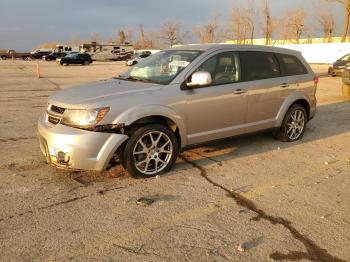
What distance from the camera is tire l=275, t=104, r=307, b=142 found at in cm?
655

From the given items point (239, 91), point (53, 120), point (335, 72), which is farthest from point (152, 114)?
point (335, 72)

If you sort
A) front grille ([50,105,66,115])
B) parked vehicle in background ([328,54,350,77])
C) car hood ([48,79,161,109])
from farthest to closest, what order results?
parked vehicle in background ([328,54,350,77]) → front grille ([50,105,66,115]) → car hood ([48,79,161,109])

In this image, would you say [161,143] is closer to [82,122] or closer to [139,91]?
[139,91]

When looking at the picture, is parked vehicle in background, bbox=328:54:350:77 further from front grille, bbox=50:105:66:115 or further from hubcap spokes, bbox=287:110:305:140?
front grille, bbox=50:105:66:115

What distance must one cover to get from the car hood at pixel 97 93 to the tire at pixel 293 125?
274 centimetres

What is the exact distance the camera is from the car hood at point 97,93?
4480 millimetres

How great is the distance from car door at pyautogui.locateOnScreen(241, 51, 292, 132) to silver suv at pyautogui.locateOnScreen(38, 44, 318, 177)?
16 mm

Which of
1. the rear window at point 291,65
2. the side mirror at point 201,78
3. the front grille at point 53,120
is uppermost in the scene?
the rear window at point 291,65

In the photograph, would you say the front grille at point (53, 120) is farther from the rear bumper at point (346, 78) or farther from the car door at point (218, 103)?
the rear bumper at point (346, 78)

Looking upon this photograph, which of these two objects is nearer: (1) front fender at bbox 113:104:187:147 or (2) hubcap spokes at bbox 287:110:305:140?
(1) front fender at bbox 113:104:187:147

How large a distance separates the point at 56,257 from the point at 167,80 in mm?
2779

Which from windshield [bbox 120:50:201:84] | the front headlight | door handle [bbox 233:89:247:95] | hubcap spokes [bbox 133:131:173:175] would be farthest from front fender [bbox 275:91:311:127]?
the front headlight

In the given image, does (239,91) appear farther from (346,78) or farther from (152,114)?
(346,78)

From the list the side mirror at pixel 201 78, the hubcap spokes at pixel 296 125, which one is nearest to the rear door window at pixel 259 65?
the hubcap spokes at pixel 296 125
